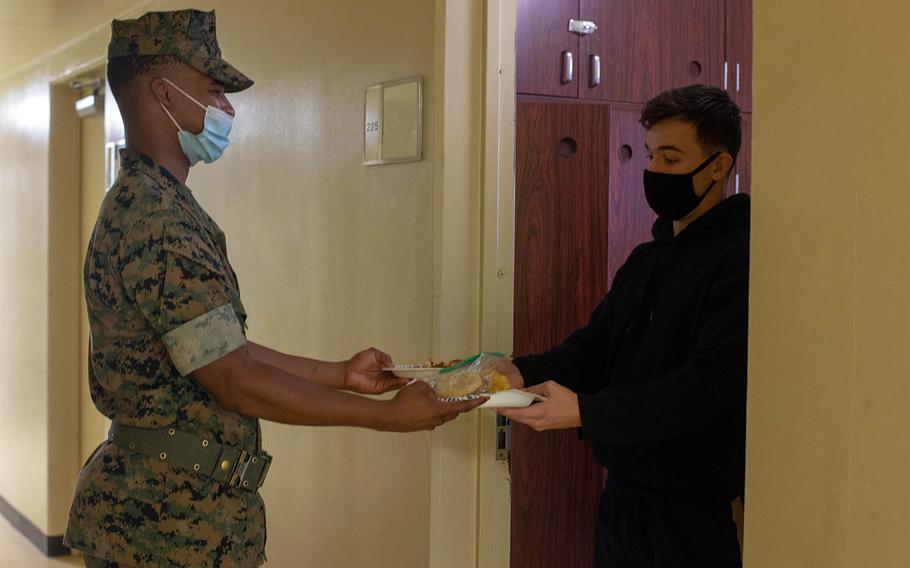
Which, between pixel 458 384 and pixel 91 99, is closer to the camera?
pixel 458 384

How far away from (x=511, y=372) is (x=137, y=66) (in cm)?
94

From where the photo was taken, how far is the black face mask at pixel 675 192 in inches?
76.7

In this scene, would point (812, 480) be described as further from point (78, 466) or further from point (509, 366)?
point (78, 466)

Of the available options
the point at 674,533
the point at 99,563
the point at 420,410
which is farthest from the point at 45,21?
the point at 674,533

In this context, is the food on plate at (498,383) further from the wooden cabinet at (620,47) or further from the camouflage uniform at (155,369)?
the wooden cabinet at (620,47)

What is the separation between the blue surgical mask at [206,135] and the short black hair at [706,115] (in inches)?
33.8

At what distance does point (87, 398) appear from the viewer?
16.1 ft

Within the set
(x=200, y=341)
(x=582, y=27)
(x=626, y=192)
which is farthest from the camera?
(x=582, y=27)

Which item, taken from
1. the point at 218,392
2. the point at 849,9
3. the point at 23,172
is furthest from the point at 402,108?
the point at 23,172

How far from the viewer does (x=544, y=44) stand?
105 inches

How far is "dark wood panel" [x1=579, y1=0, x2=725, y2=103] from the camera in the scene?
110 inches

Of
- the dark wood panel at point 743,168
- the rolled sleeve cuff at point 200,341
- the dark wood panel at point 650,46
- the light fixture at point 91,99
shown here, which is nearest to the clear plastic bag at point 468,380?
the rolled sleeve cuff at point 200,341

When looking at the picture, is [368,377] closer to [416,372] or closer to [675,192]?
[416,372]

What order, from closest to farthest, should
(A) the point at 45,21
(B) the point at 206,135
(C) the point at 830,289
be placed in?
(C) the point at 830,289 → (B) the point at 206,135 → (A) the point at 45,21
